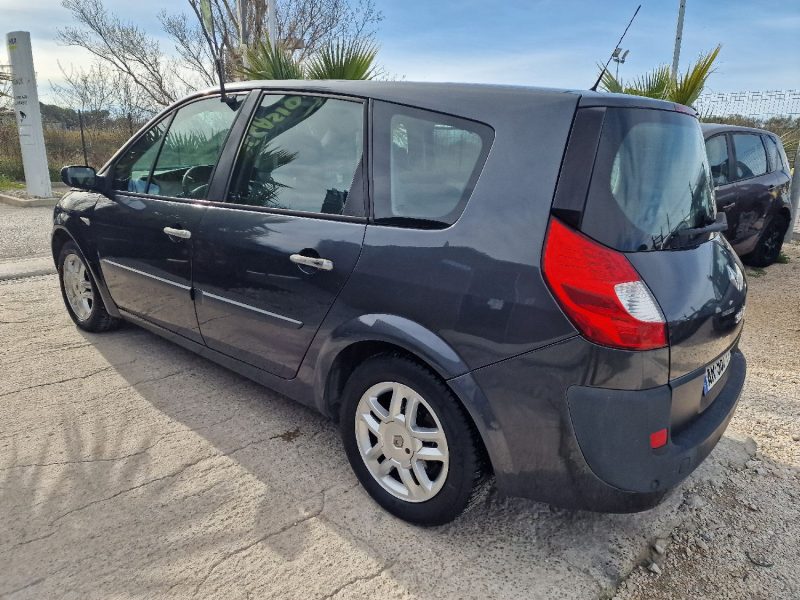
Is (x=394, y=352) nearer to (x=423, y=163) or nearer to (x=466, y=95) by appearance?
(x=423, y=163)

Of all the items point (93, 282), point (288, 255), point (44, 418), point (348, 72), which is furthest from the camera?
point (348, 72)

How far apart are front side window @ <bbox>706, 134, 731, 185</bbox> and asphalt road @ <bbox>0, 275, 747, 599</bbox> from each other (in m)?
4.01

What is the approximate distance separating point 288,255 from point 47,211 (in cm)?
1078

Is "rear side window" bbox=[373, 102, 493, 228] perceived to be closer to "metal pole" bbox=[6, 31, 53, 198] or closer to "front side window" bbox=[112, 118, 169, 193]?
"front side window" bbox=[112, 118, 169, 193]

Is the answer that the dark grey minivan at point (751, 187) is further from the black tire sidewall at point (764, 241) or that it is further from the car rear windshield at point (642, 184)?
the car rear windshield at point (642, 184)

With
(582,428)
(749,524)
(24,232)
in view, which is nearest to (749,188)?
(749,524)

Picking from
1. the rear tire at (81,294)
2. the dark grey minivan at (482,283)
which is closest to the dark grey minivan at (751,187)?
the dark grey minivan at (482,283)

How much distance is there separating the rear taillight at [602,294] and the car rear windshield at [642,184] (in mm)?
58

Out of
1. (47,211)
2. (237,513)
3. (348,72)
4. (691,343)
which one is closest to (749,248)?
(348,72)

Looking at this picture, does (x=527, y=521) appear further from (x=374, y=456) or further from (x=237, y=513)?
(x=237, y=513)

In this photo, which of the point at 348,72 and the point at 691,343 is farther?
the point at 348,72

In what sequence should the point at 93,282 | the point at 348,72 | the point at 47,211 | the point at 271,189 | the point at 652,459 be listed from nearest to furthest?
1. the point at 652,459
2. the point at 271,189
3. the point at 93,282
4. the point at 348,72
5. the point at 47,211

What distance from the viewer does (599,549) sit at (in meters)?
2.11

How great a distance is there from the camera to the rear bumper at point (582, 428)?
1676mm
